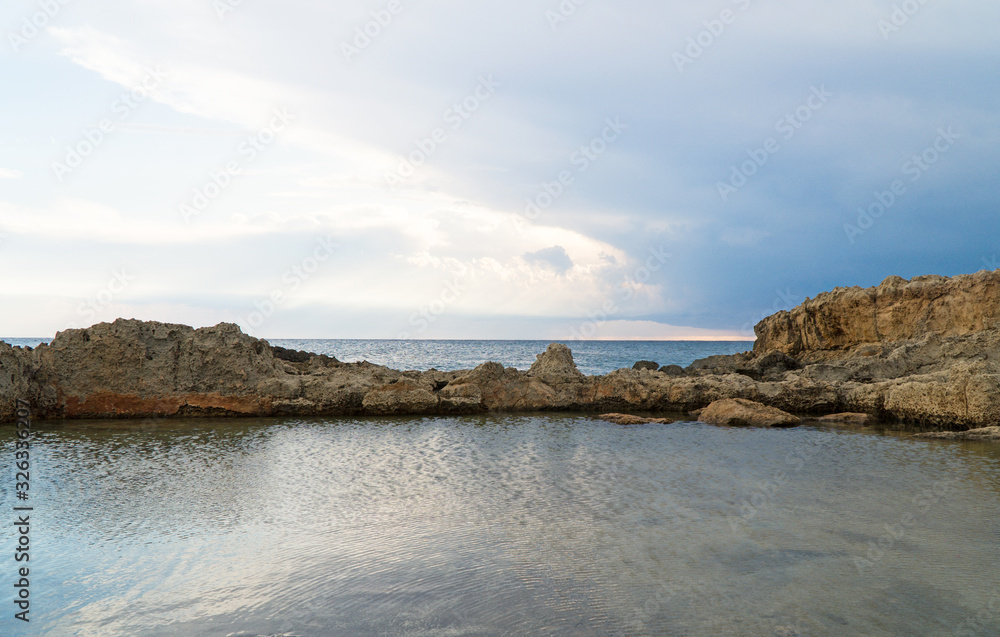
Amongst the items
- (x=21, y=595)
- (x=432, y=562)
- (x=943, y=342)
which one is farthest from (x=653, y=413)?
(x=21, y=595)

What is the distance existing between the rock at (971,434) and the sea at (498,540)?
106 centimetres

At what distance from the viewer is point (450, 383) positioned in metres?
17.1

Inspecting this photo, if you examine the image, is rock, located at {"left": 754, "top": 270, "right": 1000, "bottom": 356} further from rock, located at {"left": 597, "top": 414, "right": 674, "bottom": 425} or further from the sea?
rock, located at {"left": 597, "top": 414, "right": 674, "bottom": 425}

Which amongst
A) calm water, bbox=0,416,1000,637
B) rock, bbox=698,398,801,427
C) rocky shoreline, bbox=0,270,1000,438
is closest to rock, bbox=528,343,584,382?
rocky shoreline, bbox=0,270,1000,438

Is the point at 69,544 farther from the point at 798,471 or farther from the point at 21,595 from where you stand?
the point at 798,471

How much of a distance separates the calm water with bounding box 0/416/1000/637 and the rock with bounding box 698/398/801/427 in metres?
3.19

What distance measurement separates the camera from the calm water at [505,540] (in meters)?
4.60

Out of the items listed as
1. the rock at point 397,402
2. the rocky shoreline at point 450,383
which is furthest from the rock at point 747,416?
the rock at point 397,402

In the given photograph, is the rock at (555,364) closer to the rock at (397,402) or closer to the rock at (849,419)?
the rock at (397,402)

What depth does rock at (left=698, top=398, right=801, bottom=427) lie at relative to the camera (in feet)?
48.1

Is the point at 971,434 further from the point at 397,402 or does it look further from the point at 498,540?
the point at 397,402

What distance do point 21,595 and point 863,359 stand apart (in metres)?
21.6

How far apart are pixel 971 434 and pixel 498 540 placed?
11.8 m

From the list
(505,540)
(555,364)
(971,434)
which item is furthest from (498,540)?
(555,364)
